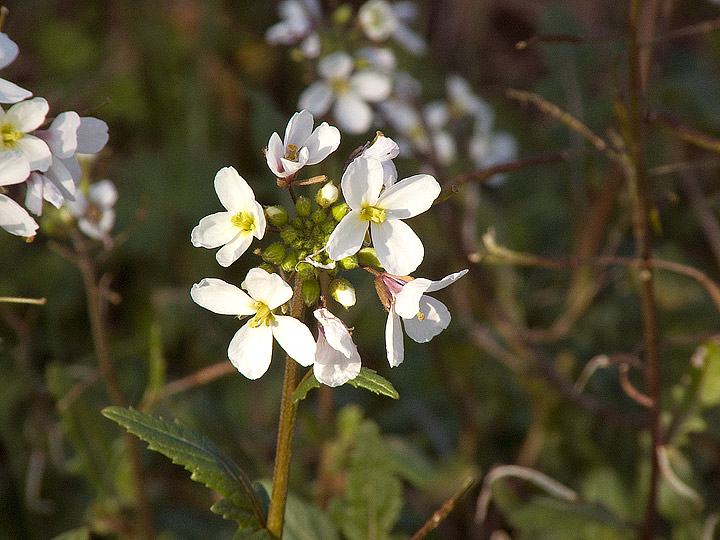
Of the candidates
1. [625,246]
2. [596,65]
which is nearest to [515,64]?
[596,65]

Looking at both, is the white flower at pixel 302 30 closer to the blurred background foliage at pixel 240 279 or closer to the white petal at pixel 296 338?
the blurred background foliage at pixel 240 279

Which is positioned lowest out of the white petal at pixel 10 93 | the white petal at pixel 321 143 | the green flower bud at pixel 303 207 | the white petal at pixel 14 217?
the white petal at pixel 14 217

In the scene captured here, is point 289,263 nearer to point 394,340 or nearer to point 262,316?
point 262,316

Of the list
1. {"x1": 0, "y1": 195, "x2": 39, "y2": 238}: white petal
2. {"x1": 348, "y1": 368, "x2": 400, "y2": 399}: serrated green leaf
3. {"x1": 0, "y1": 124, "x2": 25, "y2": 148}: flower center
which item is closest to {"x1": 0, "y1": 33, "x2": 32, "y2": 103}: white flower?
{"x1": 0, "y1": 124, "x2": 25, "y2": 148}: flower center

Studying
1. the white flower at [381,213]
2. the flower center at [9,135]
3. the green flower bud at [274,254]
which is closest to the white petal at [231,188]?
the green flower bud at [274,254]

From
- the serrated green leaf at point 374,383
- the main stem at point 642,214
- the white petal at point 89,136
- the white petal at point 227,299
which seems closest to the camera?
the serrated green leaf at point 374,383

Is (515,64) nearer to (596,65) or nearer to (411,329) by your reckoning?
(596,65)

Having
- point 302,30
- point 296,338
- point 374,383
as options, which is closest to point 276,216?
point 296,338

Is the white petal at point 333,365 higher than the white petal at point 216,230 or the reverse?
the reverse
